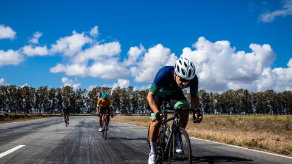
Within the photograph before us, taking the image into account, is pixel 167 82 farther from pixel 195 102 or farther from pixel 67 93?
pixel 67 93

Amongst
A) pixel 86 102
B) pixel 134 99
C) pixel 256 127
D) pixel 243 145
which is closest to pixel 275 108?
pixel 134 99

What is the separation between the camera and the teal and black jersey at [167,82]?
3.77 metres

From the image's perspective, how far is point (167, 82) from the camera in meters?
3.89

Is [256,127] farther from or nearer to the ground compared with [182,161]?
nearer to the ground

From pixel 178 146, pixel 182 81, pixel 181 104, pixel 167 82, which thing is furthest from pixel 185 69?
pixel 178 146

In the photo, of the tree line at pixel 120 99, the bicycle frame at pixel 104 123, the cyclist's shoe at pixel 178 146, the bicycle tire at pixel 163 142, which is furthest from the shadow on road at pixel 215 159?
the tree line at pixel 120 99

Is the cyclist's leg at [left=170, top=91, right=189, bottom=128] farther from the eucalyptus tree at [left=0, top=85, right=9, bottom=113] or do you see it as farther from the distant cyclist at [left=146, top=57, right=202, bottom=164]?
the eucalyptus tree at [left=0, top=85, right=9, bottom=113]

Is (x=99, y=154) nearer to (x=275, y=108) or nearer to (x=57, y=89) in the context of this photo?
(x=57, y=89)

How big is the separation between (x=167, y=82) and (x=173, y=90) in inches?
12.8

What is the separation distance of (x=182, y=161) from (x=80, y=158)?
8.27 feet

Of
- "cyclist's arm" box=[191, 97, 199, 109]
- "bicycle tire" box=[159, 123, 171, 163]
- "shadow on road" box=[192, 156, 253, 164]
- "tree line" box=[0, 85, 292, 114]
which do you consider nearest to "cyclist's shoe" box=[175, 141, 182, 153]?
"bicycle tire" box=[159, 123, 171, 163]

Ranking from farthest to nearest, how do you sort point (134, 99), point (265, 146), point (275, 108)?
1. point (275, 108)
2. point (134, 99)
3. point (265, 146)

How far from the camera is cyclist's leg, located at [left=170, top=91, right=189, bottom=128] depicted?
3.85m

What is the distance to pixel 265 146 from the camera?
Answer: 6.53m
